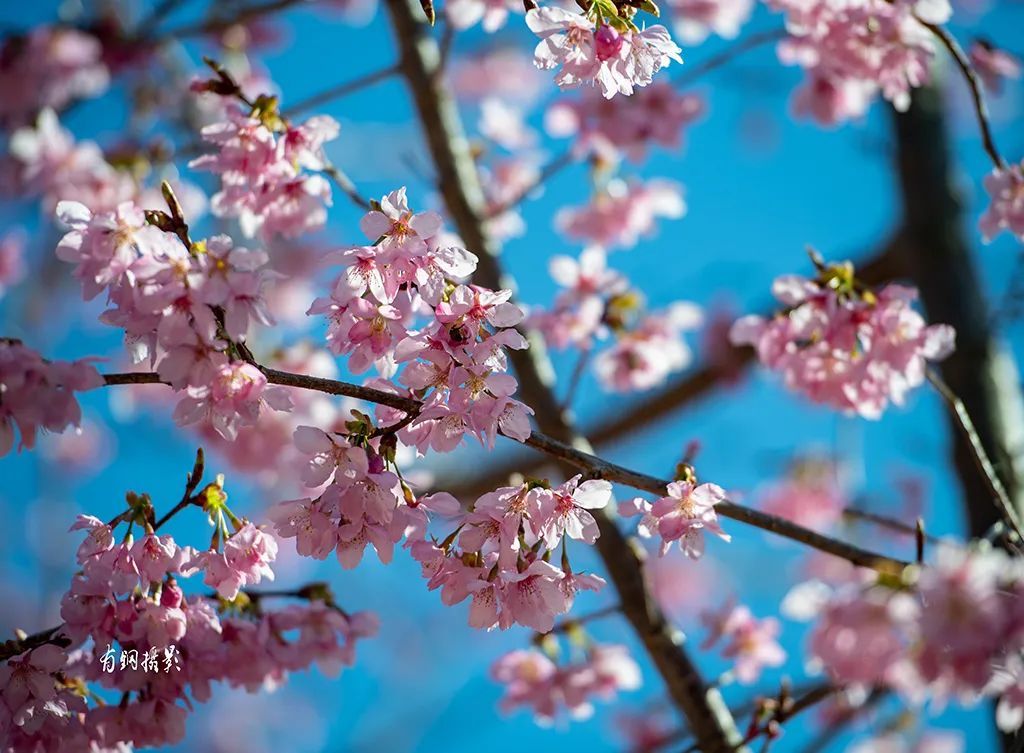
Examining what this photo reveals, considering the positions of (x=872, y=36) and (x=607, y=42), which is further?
(x=872, y=36)

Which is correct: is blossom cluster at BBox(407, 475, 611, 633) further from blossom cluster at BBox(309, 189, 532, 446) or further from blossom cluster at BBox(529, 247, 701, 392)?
blossom cluster at BBox(529, 247, 701, 392)

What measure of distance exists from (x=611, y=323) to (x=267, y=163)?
90 cm

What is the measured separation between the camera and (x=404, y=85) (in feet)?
7.86

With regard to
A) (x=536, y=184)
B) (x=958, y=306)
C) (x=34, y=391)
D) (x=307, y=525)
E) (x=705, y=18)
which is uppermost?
(x=705, y=18)

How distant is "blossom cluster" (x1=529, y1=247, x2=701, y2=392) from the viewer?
2066mm

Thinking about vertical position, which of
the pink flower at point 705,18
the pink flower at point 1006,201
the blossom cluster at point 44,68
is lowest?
the pink flower at point 1006,201

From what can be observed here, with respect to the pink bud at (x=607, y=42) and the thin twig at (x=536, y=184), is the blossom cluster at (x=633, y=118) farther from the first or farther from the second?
the pink bud at (x=607, y=42)

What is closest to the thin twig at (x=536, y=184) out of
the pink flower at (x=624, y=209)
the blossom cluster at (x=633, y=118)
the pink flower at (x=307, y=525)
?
the blossom cluster at (x=633, y=118)

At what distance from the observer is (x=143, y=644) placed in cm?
131

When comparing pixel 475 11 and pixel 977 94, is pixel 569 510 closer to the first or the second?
pixel 977 94

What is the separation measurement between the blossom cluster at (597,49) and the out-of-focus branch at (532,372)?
799mm

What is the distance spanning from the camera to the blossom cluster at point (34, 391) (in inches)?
42.2

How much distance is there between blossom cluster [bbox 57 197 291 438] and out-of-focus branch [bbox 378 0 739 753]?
0.89 m

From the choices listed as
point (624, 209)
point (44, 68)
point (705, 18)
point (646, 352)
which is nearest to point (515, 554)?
point (646, 352)
